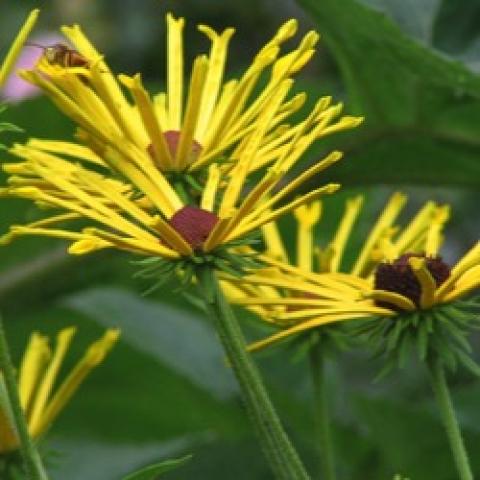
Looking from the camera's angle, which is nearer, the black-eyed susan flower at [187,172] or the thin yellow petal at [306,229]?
the black-eyed susan flower at [187,172]

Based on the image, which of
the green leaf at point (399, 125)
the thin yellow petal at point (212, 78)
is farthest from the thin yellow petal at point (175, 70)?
the green leaf at point (399, 125)

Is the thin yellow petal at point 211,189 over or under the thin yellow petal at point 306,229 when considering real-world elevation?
over

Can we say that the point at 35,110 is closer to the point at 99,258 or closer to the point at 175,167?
the point at 99,258

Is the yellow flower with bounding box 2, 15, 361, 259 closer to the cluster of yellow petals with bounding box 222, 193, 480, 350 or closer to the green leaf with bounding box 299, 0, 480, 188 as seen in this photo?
the cluster of yellow petals with bounding box 222, 193, 480, 350

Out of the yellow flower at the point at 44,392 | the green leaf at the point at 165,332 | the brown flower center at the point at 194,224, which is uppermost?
the brown flower center at the point at 194,224

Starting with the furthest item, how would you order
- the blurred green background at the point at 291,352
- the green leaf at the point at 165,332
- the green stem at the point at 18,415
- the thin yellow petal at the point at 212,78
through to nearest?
1. the green leaf at the point at 165,332
2. the blurred green background at the point at 291,352
3. the thin yellow petal at the point at 212,78
4. the green stem at the point at 18,415

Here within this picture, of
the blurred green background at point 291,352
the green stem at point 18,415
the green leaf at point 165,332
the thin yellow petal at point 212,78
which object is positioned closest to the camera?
the green stem at point 18,415

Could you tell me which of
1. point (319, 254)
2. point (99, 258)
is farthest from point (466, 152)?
point (319, 254)

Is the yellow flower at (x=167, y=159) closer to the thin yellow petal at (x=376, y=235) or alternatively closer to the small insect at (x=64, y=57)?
the small insect at (x=64, y=57)
